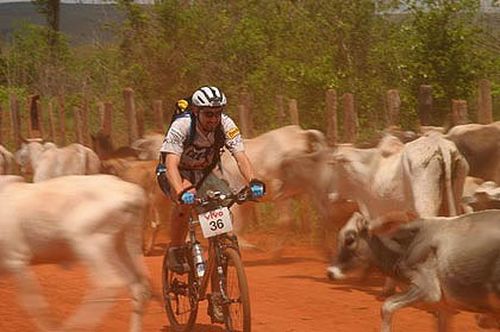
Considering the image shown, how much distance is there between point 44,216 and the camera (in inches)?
277

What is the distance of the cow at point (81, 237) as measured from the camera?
6.94 metres

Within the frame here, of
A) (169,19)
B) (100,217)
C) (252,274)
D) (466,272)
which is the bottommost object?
(252,274)

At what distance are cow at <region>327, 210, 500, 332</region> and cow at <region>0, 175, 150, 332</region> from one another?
182cm

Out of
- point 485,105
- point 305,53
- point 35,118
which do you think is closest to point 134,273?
point 485,105

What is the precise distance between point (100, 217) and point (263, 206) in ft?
25.8

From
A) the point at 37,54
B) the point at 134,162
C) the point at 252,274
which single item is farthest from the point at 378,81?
the point at 37,54

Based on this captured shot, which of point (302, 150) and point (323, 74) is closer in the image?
→ point (302, 150)

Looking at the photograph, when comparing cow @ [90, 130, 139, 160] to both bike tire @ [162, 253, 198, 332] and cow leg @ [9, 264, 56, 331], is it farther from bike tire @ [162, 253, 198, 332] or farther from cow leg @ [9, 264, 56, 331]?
cow leg @ [9, 264, 56, 331]

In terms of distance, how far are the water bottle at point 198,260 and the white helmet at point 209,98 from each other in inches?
40.6

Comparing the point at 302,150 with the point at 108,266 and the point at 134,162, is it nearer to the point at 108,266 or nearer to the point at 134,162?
the point at 134,162

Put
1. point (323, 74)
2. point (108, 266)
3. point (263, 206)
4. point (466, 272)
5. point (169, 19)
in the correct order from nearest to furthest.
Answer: point (466, 272) < point (108, 266) < point (263, 206) < point (323, 74) < point (169, 19)

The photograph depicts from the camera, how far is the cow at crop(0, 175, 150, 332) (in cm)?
694

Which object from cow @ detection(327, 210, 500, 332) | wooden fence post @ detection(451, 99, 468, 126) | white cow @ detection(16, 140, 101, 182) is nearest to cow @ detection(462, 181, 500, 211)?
cow @ detection(327, 210, 500, 332)

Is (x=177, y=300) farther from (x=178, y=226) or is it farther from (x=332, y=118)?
(x=332, y=118)
